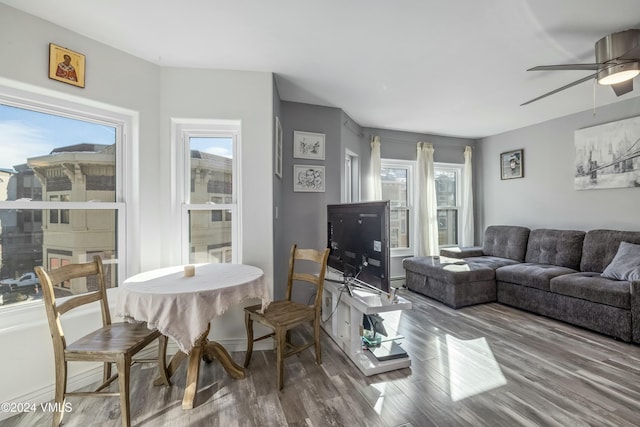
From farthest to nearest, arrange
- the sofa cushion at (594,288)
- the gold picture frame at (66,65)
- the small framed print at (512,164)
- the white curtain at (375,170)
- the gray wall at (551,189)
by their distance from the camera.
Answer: the small framed print at (512,164) < the white curtain at (375,170) < the gray wall at (551,189) < the sofa cushion at (594,288) < the gold picture frame at (66,65)

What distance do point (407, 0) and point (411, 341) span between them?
2.66 meters

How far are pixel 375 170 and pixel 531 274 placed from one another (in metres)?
2.37

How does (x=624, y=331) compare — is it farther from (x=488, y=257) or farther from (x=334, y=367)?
(x=334, y=367)

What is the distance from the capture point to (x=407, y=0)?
1673 mm

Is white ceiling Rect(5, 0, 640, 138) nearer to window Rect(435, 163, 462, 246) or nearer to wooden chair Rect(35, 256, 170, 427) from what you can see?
wooden chair Rect(35, 256, 170, 427)

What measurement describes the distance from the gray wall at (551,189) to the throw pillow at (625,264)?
1.80 feet

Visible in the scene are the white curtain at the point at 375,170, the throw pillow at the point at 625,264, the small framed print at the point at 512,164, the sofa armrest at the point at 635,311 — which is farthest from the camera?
the small framed print at the point at 512,164

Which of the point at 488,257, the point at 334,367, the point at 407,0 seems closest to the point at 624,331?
the point at 488,257

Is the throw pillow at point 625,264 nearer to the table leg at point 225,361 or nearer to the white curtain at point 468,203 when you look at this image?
the white curtain at point 468,203

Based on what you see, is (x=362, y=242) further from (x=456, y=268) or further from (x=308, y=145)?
(x=456, y=268)

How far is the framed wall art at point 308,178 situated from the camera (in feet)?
10.9

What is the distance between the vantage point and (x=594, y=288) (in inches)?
107

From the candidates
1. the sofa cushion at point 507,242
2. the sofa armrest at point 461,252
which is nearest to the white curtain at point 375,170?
the sofa armrest at point 461,252

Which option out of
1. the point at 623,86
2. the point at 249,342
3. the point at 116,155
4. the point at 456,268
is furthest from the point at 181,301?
the point at 623,86
